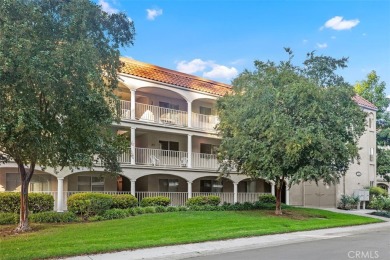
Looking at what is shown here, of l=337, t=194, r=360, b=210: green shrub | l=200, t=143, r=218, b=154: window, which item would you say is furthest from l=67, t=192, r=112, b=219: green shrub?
l=337, t=194, r=360, b=210: green shrub

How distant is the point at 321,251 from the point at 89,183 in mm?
16838

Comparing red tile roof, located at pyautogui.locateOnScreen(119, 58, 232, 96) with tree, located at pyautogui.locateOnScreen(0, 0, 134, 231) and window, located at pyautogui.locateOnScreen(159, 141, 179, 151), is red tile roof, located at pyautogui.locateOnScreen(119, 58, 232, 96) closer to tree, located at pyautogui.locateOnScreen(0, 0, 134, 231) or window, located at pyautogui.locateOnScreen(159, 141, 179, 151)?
window, located at pyautogui.locateOnScreen(159, 141, 179, 151)

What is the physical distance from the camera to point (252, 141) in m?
21.2

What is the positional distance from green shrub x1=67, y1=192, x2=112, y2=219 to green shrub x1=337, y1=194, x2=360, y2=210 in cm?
1947

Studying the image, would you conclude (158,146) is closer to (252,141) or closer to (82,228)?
(252,141)

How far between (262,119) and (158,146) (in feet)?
31.9

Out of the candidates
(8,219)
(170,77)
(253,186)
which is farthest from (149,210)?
(253,186)

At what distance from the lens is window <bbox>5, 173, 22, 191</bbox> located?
22.8 m

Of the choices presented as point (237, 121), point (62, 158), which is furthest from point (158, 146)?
point (62, 158)

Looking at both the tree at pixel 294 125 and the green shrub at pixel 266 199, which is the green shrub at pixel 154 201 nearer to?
the tree at pixel 294 125

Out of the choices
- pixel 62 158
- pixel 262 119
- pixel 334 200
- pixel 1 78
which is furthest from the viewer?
pixel 334 200

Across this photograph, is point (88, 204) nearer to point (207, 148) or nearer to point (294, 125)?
point (294, 125)

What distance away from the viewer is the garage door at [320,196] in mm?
34156

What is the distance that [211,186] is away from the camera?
3130 cm
